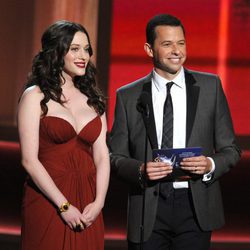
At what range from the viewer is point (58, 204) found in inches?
124

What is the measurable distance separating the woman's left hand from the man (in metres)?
0.16

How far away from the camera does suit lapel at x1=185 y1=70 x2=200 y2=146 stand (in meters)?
3.19

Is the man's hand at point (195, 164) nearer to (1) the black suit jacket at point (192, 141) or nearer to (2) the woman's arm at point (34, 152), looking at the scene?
(1) the black suit jacket at point (192, 141)

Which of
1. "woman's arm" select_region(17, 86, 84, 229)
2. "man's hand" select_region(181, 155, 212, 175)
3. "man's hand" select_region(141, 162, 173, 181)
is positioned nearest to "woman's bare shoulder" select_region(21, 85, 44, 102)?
"woman's arm" select_region(17, 86, 84, 229)

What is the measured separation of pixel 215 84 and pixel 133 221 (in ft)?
2.34

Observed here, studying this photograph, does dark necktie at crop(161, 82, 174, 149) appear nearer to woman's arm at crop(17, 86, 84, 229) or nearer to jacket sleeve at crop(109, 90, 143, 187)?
jacket sleeve at crop(109, 90, 143, 187)

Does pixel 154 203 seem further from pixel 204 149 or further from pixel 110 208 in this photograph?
pixel 110 208

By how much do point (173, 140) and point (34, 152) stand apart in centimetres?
60

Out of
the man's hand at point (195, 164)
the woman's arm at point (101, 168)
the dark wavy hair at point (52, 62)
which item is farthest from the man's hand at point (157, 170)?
the dark wavy hair at point (52, 62)

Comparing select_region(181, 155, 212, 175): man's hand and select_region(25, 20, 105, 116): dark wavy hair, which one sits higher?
select_region(25, 20, 105, 116): dark wavy hair

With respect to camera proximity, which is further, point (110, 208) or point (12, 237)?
point (110, 208)

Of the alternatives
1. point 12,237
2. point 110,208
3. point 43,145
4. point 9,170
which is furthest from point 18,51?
point 43,145

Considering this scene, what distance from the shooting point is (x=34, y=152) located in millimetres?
3141

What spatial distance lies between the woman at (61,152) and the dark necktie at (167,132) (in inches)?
11.8
